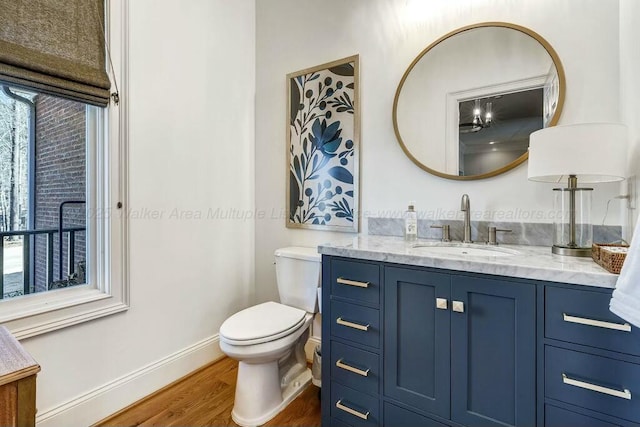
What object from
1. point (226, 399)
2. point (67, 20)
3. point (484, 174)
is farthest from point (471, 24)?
point (226, 399)

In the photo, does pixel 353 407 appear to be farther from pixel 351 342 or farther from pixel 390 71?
pixel 390 71

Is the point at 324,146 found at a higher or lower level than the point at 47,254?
higher

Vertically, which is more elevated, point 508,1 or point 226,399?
point 508,1

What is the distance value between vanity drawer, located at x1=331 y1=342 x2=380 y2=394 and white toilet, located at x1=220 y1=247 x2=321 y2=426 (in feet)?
0.96

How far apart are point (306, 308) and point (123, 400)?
1049mm

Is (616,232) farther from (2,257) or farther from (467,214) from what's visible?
(2,257)

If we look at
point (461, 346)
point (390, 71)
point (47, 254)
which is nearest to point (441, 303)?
point (461, 346)

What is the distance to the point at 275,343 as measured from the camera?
154 cm

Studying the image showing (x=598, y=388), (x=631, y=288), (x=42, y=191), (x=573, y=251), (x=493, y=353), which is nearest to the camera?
(x=631, y=288)

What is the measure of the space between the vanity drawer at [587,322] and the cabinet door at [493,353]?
0.05 meters

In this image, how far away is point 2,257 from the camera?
1.38 meters

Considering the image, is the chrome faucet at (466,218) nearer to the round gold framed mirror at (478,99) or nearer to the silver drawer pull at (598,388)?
the round gold framed mirror at (478,99)

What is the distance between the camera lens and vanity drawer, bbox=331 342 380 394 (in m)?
1.32

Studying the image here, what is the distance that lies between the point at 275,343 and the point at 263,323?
0.13 m
